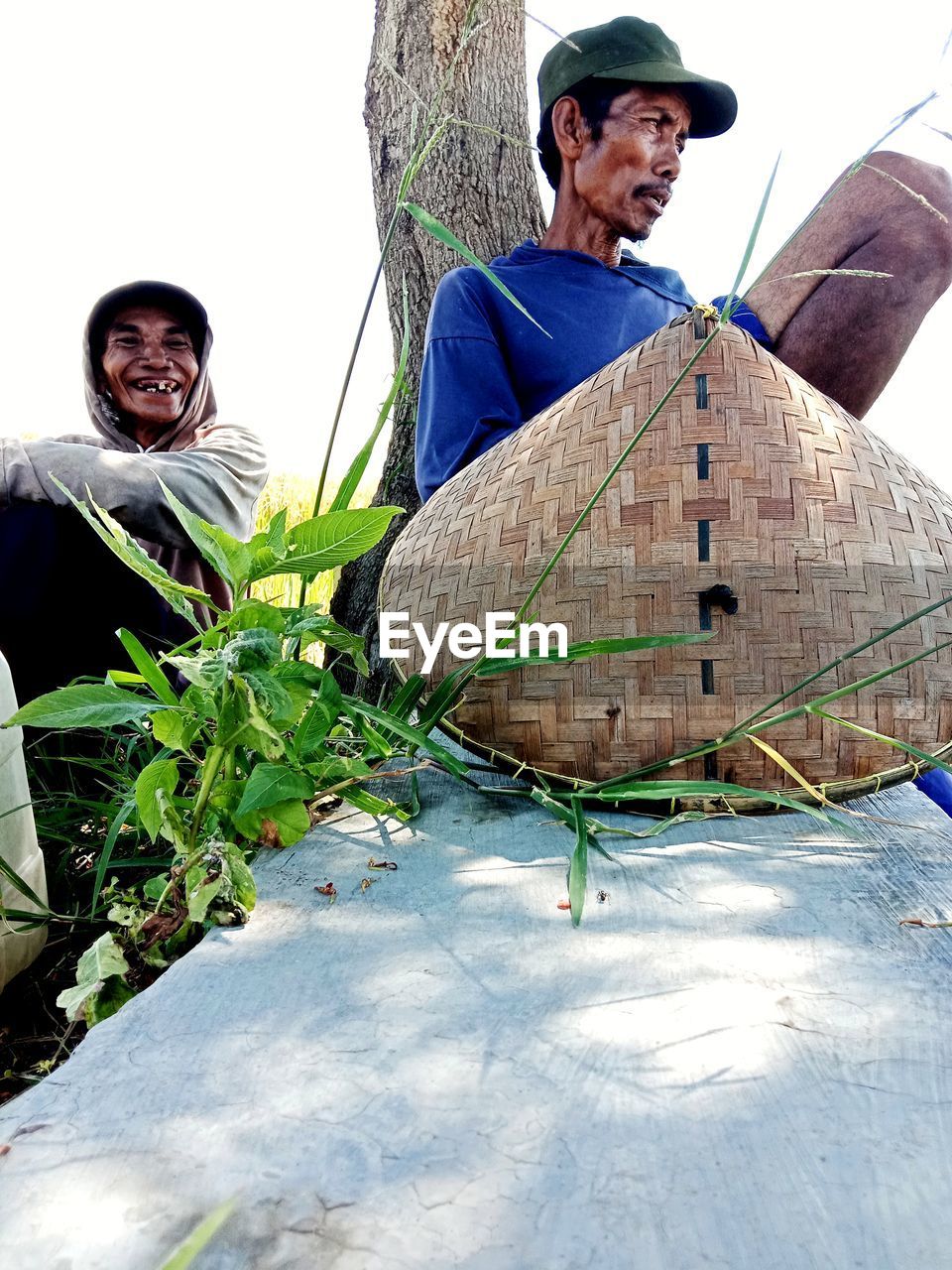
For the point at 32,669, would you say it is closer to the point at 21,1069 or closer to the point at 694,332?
the point at 21,1069

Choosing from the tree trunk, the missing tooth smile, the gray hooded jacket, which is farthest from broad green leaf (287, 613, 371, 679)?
A: the missing tooth smile

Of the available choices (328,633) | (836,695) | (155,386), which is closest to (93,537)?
(155,386)

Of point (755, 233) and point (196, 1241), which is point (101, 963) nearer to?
point (196, 1241)

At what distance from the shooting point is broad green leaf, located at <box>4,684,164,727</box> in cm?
115

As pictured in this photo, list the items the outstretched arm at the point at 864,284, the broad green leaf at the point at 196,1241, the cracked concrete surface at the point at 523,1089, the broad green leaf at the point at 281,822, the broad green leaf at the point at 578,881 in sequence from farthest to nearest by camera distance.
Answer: the outstretched arm at the point at 864,284 < the broad green leaf at the point at 281,822 < the broad green leaf at the point at 578,881 < the cracked concrete surface at the point at 523,1089 < the broad green leaf at the point at 196,1241

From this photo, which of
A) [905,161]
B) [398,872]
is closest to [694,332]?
[398,872]

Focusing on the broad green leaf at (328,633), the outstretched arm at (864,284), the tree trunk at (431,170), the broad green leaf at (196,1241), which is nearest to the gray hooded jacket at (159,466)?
the tree trunk at (431,170)

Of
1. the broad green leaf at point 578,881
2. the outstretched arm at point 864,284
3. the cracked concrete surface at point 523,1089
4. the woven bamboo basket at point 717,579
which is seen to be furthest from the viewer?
the outstretched arm at point 864,284

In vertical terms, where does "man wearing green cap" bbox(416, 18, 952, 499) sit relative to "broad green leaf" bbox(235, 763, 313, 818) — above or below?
above

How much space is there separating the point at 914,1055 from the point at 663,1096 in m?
0.22

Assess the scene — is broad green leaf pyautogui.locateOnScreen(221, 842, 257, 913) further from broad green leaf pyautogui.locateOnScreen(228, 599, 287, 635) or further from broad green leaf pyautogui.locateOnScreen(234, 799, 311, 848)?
broad green leaf pyautogui.locateOnScreen(228, 599, 287, 635)

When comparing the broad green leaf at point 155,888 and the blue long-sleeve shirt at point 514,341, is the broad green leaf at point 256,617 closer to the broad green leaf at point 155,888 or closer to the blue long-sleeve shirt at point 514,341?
the broad green leaf at point 155,888

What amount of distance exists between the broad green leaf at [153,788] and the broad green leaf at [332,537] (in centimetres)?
26

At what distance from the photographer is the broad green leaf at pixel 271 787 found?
1241 mm
